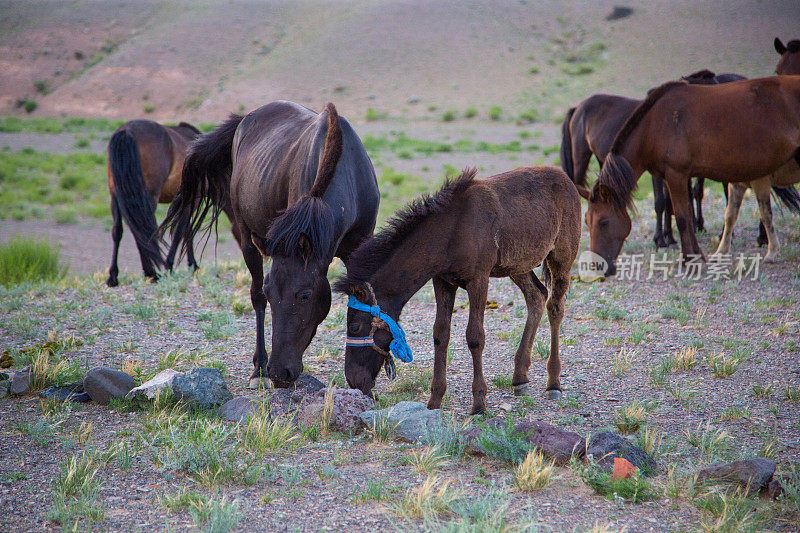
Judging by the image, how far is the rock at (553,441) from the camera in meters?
3.88

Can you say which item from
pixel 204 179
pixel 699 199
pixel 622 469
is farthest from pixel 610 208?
pixel 622 469

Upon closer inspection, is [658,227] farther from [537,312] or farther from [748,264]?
[537,312]

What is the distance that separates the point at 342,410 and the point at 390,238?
120 cm

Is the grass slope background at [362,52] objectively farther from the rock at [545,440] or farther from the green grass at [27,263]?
the rock at [545,440]

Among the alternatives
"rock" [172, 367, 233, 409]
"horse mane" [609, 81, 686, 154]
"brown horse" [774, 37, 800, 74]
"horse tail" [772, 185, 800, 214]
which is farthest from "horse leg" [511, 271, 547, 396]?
"brown horse" [774, 37, 800, 74]

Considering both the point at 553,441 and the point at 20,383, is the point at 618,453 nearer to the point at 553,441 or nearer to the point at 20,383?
the point at 553,441

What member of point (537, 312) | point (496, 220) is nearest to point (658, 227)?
point (537, 312)

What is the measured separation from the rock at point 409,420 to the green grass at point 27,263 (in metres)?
7.82

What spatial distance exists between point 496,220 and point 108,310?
5.04 m

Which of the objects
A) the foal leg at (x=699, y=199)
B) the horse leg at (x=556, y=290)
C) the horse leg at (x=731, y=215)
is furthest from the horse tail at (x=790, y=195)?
the horse leg at (x=556, y=290)

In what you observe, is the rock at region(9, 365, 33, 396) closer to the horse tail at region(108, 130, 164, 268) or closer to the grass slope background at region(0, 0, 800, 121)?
the horse tail at region(108, 130, 164, 268)

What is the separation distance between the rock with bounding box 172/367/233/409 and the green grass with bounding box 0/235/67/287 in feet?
21.4

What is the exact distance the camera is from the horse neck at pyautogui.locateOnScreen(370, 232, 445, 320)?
174 inches

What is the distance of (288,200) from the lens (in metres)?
5.25
